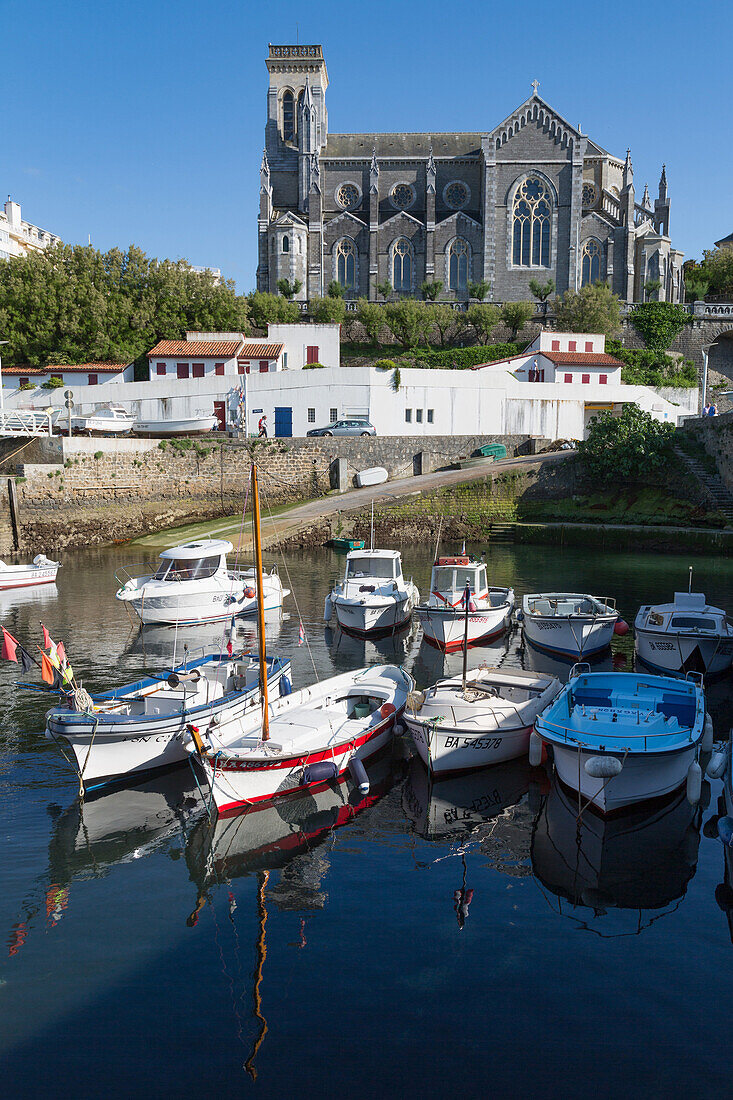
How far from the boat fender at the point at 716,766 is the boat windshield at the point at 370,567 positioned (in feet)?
47.2

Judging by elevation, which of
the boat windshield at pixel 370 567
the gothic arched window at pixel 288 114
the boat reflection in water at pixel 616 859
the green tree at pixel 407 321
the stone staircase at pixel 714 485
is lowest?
the boat reflection in water at pixel 616 859

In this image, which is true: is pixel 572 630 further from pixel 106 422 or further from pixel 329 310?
pixel 329 310

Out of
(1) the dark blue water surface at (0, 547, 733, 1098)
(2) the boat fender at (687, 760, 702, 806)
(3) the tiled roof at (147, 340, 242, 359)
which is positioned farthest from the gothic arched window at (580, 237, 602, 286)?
(2) the boat fender at (687, 760, 702, 806)

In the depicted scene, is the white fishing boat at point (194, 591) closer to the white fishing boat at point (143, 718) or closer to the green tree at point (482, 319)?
the white fishing boat at point (143, 718)

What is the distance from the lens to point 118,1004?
8.59 m

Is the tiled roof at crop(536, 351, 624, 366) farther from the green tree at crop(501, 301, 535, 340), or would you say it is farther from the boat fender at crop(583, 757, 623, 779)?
the boat fender at crop(583, 757, 623, 779)

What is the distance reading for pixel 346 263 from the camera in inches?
3091

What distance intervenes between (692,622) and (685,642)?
1.05 metres

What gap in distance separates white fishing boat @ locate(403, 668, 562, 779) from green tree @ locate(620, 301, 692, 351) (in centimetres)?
6028

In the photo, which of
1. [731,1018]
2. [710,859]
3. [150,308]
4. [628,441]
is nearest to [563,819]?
[710,859]

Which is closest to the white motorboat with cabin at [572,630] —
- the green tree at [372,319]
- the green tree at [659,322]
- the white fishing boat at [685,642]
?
the white fishing boat at [685,642]

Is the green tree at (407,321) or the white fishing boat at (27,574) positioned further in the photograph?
the green tree at (407,321)

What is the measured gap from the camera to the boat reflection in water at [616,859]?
1049cm

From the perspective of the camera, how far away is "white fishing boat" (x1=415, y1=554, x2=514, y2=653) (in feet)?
76.5
